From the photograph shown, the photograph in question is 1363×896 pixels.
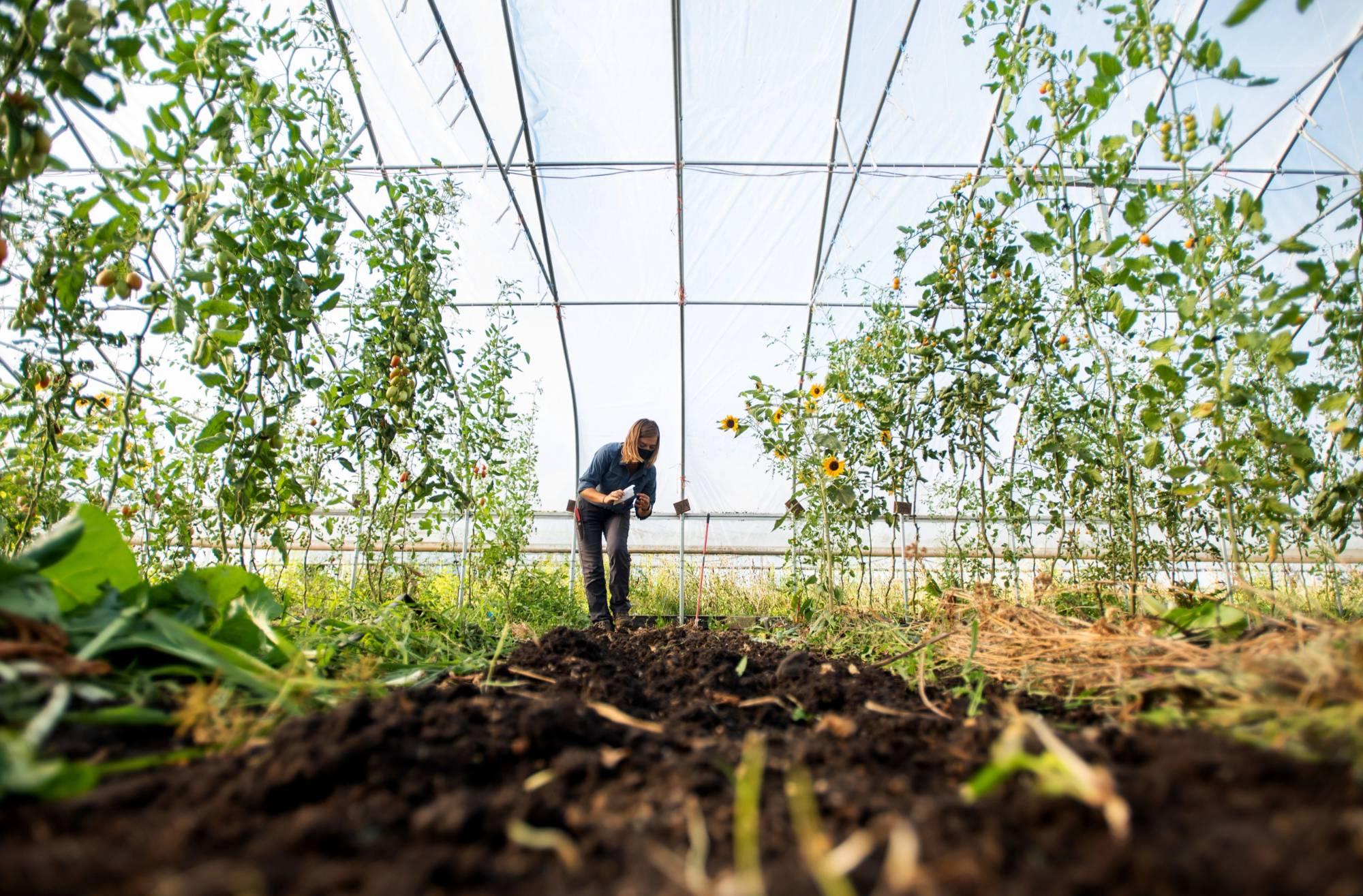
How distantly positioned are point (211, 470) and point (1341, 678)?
216 inches

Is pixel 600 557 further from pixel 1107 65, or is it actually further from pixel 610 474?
pixel 1107 65

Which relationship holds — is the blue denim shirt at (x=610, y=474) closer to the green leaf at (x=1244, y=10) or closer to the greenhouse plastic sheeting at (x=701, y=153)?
the greenhouse plastic sheeting at (x=701, y=153)

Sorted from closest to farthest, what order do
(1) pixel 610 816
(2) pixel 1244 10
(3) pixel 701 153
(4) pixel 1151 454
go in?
(1) pixel 610 816 < (2) pixel 1244 10 < (4) pixel 1151 454 < (3) pixel 701 153

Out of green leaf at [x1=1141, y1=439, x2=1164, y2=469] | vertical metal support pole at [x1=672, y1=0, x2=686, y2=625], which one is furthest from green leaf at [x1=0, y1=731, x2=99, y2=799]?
vertical metal support pole at [x1=672, y1=0, x2=686, y2=625]

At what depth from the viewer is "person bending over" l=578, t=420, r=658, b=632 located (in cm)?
514

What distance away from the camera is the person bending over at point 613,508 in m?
5.14

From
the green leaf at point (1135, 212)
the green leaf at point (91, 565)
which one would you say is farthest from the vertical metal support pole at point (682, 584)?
the green leaf at point (91, 565)

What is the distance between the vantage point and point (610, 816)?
2.66ft

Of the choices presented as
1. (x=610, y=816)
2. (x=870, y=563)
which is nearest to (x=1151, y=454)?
(x=610, y=816)

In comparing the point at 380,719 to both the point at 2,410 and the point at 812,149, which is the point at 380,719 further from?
the point at 812,149

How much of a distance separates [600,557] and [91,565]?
397 centimetres

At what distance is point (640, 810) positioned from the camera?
825 millimetres

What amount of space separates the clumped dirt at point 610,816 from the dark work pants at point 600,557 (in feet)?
13.0

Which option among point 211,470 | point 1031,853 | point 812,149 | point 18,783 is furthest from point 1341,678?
point 812,149
